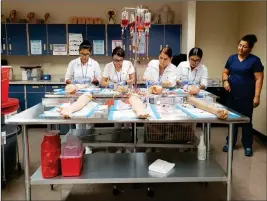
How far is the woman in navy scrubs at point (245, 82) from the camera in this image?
10.6 feet

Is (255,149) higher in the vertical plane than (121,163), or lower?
lower

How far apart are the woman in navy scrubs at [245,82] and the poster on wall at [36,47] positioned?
3094 mm

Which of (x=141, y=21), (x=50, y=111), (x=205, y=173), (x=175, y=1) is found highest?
(x=175, y=1)

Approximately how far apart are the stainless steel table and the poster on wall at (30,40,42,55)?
304 cm

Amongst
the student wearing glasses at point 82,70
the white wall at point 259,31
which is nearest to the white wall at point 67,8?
the white wall at point 259,31

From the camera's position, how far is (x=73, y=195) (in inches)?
99.1

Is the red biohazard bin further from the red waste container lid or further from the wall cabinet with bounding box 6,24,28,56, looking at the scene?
the wall cabinet with bounding box 6,24,28,56

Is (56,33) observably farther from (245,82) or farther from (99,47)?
(245,82)

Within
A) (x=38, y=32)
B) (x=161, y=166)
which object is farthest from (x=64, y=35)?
(x=161, y=166)

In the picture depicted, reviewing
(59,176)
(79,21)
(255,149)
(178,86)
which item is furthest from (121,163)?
(79,21)

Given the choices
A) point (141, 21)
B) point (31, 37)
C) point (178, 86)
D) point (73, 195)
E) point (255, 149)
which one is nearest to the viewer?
point (141, 21)

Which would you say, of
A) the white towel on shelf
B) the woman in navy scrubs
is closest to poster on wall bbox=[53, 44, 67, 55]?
the woman in navy scrubs

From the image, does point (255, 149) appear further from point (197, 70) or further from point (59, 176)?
point (59, 176)

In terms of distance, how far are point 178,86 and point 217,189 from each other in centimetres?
108
